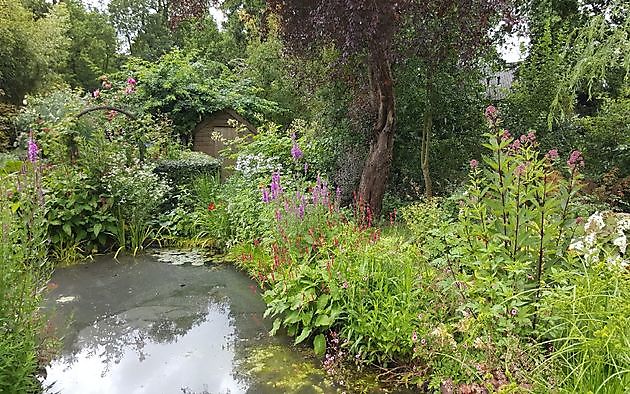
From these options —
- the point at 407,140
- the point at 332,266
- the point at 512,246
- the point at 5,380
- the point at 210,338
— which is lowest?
the point at 210,338

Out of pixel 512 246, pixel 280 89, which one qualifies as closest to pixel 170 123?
pixel 280 89

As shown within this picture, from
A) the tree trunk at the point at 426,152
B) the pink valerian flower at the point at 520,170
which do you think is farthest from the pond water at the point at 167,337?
the tree trunk at the point at 426,152

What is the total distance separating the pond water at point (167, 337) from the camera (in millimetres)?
2703

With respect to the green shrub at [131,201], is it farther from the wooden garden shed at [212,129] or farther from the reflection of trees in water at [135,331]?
the wooden garden shed at [212,129]

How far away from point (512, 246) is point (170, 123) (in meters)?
7.92

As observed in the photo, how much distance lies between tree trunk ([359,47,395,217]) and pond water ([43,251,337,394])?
178cm

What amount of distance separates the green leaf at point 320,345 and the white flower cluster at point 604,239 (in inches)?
61.3

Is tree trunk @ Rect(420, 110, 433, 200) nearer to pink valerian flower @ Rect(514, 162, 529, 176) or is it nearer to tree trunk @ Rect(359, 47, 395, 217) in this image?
tree trunk @ Rect(359, 47, 395, 217)

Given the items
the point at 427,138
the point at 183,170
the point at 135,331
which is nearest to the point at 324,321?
the point at 135,331

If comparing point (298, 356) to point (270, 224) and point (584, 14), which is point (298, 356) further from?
point (584, 14)

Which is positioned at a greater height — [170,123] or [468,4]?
[468,4]

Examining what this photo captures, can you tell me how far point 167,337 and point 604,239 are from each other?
288 centimetres

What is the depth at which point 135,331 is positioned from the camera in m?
3.44

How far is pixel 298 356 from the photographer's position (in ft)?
9.74
